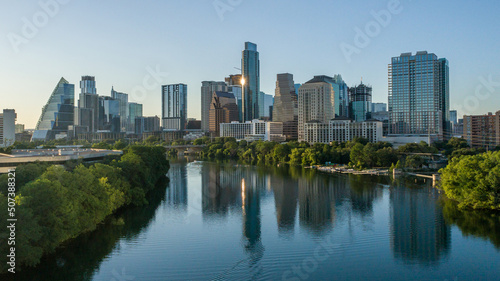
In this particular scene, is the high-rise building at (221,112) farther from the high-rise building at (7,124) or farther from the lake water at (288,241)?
the lake water at (288,241)

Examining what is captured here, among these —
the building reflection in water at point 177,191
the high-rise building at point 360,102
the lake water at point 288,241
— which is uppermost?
the high-rise building at point 360,102

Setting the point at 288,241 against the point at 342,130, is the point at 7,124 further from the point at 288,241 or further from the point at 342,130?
the point at 288,241

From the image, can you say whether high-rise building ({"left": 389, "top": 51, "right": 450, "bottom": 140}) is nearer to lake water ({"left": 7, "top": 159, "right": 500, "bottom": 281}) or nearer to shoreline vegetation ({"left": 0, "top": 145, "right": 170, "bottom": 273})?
lake water ({"left": 7, "top": 159, "right": 500, "bottom": 281})

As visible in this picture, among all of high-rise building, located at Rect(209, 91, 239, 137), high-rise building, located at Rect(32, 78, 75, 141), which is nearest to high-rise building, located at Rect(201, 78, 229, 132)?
high-rise building, located at Rect(209, 91, 239, 137)

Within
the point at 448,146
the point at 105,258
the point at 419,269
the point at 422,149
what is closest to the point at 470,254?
the point at 419,269

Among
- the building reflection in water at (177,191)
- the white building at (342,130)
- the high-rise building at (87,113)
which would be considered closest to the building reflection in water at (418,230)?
the building reflection in water at (177,191)

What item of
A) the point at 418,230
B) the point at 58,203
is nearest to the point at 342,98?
the point at 418,230
